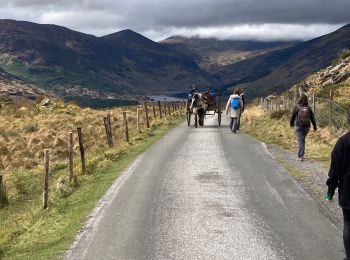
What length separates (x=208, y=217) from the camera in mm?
9586

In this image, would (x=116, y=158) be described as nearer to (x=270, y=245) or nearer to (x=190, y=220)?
(x=190, y=220)

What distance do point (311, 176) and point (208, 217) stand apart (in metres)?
4.99

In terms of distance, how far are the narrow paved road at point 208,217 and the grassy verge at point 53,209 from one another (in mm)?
372

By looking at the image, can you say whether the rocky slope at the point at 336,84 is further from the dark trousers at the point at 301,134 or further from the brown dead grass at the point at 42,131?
the dark trousers at the point at 301,134

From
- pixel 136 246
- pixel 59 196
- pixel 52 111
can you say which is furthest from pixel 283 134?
pixel 52 111

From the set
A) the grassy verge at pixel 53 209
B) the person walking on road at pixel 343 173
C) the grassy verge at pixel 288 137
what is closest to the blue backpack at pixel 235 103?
the grassy verge at pixel 288 137

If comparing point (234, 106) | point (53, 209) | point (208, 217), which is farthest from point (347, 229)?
point (234, 106)

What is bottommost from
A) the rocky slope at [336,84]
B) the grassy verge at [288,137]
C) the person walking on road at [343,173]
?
the grassy verge at [288,137]

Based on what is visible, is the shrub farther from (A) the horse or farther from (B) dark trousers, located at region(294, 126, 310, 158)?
(B) dark trousers, located at region(294, 126, 310, 158)

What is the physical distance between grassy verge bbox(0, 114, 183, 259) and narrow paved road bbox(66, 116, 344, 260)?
14.7 inches

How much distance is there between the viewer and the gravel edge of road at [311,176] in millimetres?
Answer: 9869

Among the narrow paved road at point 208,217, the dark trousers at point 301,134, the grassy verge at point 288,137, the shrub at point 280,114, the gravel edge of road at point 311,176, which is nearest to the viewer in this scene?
the narrow paved road at point 208,217

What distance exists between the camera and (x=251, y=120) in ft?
112

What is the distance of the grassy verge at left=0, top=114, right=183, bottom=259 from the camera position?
8.59 meters
